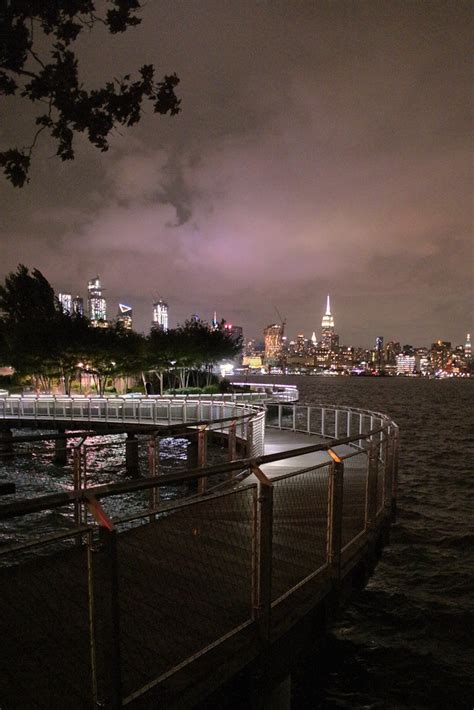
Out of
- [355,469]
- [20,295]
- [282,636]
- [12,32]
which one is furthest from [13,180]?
[20,295]

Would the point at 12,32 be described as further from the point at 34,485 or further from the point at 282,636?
the point at 34,485

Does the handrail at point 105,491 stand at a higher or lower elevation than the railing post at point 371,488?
higher

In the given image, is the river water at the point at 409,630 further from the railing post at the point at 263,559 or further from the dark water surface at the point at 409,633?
the railing post at the point at 263,559

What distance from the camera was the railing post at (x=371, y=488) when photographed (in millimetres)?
8235

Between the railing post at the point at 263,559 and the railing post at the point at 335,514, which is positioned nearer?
the railing post at the point at 263,559

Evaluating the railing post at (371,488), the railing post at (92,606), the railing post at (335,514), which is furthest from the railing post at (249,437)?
the railing post at (92,606)

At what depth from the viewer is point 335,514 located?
6.09 meters

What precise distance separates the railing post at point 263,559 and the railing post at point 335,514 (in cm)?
163

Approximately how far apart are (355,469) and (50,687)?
33.9 feet

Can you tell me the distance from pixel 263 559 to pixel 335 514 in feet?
6.07

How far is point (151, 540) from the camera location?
20.5ft

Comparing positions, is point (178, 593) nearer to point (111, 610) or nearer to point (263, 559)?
point (263, 559)

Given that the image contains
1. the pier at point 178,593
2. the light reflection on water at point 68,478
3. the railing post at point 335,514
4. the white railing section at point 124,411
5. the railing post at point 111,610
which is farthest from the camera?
the white railing section at point 124,411

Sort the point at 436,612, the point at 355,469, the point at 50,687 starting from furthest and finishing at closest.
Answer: the point at 355,469
the point at 436,612
the point at 50,687
